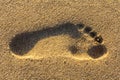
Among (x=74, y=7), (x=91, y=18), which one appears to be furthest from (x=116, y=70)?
(x=74, y=7)

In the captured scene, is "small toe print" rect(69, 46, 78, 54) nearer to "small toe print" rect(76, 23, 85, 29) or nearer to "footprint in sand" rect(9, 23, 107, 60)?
"footprint in sand" rect(9, 23, 107, 60)

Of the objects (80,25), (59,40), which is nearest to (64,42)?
(59,40)

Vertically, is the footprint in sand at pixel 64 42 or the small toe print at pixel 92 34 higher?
the small toe print at pixel 92 34

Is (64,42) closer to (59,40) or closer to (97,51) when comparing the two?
(59,40)

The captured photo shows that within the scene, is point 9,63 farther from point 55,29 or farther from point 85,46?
point 85,46

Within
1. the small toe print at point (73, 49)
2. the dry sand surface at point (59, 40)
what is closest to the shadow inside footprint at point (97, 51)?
the dry sand surface at point (59, 40)

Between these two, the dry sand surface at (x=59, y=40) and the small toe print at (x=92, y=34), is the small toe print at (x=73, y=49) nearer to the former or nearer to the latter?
the dry sand surface at (x=59, y=40)

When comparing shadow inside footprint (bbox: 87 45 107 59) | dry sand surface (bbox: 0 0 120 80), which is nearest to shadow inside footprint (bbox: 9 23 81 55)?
dry sand surface (bbox: 0 0 120 80)
